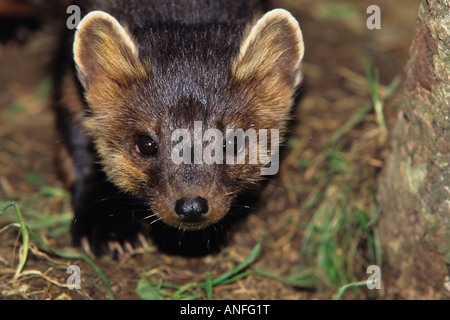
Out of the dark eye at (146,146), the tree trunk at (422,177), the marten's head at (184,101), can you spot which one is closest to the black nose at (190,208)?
the marten's head at (184,101)

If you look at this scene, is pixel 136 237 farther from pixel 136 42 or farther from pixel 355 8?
pixel 355 8

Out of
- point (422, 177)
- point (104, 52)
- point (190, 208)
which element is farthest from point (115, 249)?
point (422, 177)

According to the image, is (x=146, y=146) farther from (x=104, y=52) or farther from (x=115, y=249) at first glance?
(x=115, y=249)

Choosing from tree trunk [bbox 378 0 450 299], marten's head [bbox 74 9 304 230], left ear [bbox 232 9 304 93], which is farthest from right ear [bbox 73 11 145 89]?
tree trunk [bbox 378 0 450 299]

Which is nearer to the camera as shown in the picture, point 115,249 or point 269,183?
point 115,249

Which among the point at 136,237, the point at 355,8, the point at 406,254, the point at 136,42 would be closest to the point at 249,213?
the point at 136,237

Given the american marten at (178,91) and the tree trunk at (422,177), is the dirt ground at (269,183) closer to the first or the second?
the tree trunk at (422,177)

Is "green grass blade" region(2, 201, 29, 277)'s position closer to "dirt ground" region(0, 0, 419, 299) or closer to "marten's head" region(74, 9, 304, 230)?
"dirt ground" region(0, 0, 419, 299)
